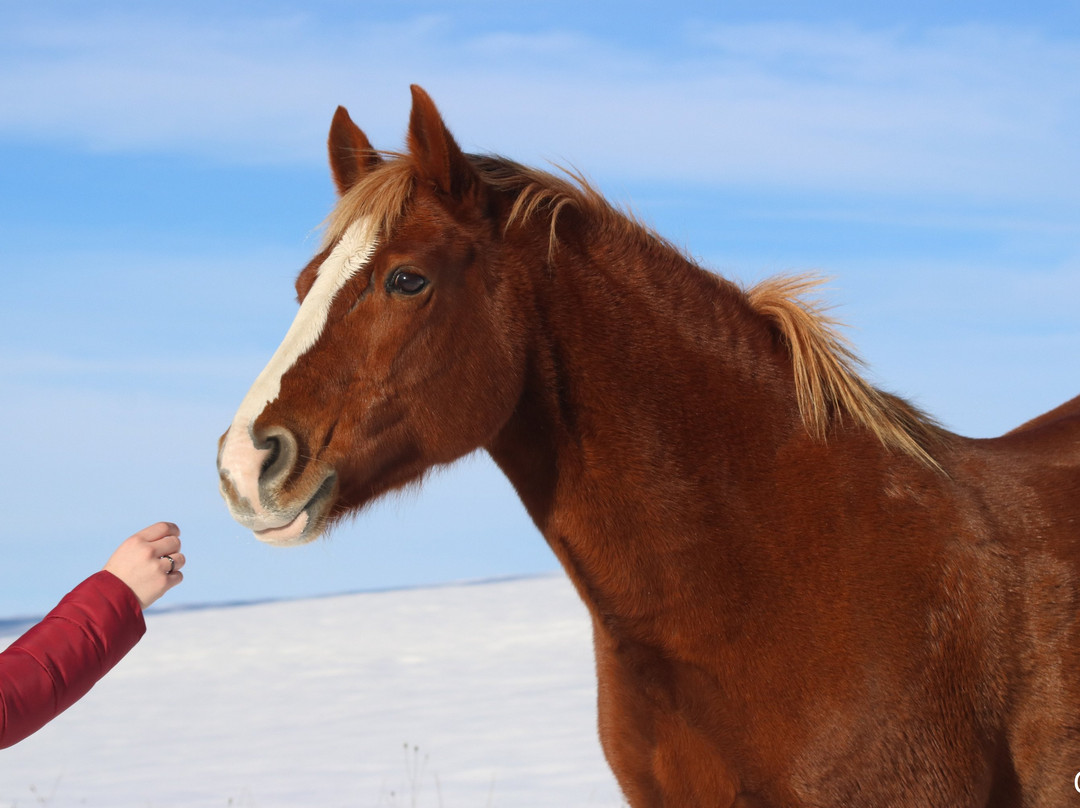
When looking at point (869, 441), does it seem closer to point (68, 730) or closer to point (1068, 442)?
point (1068, 442)

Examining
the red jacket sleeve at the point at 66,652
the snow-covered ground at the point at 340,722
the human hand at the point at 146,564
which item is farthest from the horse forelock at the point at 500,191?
the snow-covered ground at the point at 340,722

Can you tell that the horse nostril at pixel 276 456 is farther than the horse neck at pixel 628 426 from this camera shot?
No

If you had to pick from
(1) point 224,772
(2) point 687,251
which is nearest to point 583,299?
(2) point 687,251

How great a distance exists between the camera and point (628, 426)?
317 cm

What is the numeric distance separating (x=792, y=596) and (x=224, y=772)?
21.6ft

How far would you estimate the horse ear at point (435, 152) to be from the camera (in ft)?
10.5

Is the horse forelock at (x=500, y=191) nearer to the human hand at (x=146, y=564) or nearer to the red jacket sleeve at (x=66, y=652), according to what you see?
the human hand at (x=146, y=564)

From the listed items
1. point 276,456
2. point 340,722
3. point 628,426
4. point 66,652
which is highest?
point 628,426

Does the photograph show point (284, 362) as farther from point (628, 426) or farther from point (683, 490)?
point (683, 490)

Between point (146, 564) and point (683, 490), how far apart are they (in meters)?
1.51

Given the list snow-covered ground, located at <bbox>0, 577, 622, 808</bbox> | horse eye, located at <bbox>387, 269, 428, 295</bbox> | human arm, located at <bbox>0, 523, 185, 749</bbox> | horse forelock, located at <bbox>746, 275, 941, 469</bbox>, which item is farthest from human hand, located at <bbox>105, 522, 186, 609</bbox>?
snow-covered ground, located at <bbox>0, 577, 622, 808</bbox>

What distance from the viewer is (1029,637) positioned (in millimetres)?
3254

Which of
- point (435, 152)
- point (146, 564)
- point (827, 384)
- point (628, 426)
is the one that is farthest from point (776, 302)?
point (146, 564)

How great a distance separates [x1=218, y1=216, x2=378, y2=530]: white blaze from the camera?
2922 millimetres
